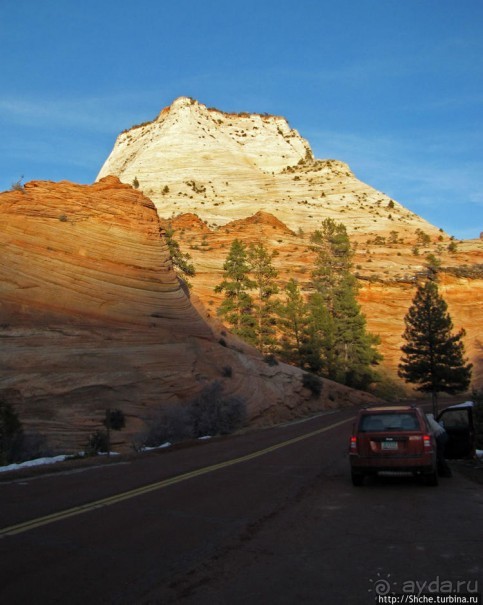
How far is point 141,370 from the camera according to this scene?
25.2m

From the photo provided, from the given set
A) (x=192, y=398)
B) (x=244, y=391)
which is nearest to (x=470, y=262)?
(x=244, y=391)

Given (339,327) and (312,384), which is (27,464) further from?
(339,327)

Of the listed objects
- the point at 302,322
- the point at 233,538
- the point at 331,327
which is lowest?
the point at 233,538

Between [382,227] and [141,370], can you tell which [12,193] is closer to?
[141,370]

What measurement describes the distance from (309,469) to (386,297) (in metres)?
58.0

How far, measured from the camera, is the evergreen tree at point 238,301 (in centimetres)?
5531

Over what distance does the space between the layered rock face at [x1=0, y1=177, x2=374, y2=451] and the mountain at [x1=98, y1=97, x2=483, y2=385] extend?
32.6 meters

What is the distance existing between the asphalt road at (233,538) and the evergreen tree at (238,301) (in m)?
43.2

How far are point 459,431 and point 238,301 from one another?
148ft

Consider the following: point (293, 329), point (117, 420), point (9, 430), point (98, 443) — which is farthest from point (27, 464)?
point (293, 329)

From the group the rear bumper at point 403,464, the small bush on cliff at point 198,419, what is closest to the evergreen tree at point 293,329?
the small bush on cliff at point 198,419

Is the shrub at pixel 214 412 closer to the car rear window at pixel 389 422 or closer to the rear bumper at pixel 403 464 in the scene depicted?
the car rear window at pixel 389 422

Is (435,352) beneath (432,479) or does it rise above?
above

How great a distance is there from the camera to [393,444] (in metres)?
10.4
